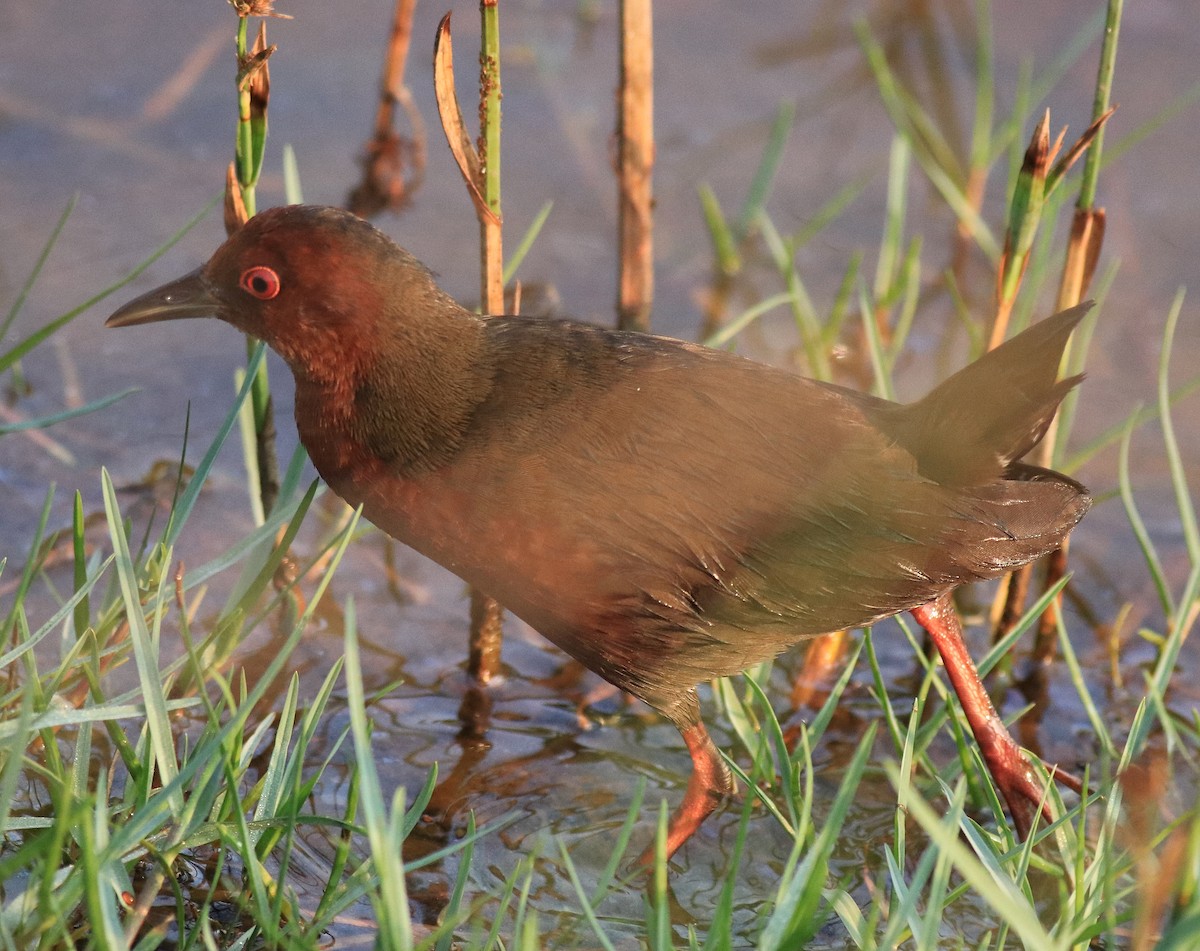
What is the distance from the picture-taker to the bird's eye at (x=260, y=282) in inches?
121

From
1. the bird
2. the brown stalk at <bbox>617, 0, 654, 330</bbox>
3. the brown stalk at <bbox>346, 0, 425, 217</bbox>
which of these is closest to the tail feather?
the bird

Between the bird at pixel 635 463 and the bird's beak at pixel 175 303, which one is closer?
the bird at pixel 635 463

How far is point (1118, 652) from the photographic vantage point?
394cm

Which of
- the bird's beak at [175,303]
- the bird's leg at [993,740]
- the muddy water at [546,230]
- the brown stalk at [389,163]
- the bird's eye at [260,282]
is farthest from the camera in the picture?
the brown stalk at [389,163]

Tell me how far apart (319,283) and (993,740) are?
178 centimetres

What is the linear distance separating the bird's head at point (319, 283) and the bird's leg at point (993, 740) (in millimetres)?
1340

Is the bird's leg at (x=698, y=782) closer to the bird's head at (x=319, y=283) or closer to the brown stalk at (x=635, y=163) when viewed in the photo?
the bird's head at (x=319, y=283)

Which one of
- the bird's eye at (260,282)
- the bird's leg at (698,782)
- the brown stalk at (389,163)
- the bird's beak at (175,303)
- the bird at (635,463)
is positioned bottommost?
the bird's leg at (698,782)

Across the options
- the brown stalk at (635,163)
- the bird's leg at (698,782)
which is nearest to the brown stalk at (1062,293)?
the bird's leg at (698,782)

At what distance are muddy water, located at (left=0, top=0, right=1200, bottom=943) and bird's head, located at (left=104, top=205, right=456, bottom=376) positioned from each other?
0.99 meters

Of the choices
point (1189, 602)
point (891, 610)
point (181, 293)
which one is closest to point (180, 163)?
point (181, 293)

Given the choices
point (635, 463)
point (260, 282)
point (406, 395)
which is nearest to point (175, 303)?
point (260, 282)

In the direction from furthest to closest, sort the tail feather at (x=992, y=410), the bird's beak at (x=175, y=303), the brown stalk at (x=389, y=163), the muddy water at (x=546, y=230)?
1. the brown stalk at (x=389, y=163)
2. the muddy water at (x=546, y=230)
3. the bird's beak at (x=175, y=303)
4. the tail feather at (x=992, y=410)

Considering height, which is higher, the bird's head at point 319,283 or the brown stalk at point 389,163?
the brown stalk at point 389,163
